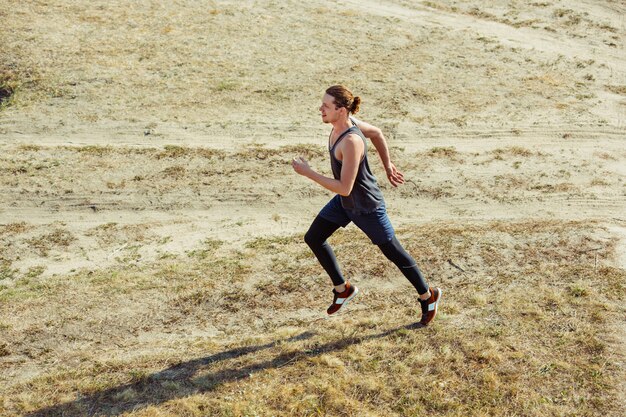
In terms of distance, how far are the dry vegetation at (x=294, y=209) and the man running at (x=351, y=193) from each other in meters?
0.65

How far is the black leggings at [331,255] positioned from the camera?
20.4 feet

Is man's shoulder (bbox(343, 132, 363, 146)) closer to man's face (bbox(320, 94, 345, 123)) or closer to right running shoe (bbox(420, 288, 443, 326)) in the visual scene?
man's face (bbox(320, 94, 345, 123))

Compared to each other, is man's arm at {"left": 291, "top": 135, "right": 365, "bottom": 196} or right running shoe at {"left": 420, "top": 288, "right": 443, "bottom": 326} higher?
man's arm at {"left": 291, "top": 135, "right": 365, "bottom": 196}

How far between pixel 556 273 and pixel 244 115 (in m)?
7.09

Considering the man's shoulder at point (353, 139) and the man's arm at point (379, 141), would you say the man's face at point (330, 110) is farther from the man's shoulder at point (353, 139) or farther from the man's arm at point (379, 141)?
the man's arm at point (379, 141)

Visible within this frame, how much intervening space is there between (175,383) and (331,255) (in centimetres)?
182

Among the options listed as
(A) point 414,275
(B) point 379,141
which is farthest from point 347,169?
(A) point 414,275

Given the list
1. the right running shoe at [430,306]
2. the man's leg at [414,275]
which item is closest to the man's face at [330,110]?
the man's leg at [414,275]

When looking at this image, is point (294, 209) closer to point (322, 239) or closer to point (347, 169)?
point (322, 239)

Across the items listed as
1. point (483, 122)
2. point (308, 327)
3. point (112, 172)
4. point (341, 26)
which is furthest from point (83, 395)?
point (341, 26)

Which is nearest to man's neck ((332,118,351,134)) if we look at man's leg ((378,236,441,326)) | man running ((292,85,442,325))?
man running ((292,85,442,325))

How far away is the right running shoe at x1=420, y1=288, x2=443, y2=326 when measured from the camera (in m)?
6.61

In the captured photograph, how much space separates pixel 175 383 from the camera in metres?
5.99

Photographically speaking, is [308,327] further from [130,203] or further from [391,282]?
[130,203]
